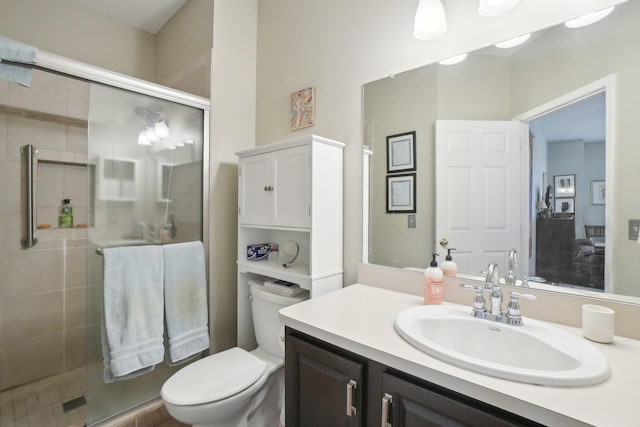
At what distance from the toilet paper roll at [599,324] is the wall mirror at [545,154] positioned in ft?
0.46

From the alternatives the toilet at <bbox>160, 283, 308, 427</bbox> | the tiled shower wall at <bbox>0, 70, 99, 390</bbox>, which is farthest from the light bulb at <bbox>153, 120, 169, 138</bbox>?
the toilet at <bbox>160, 283, 308, 427</bbox>

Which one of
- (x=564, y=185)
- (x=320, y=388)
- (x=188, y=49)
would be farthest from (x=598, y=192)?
(x=188, y=49)

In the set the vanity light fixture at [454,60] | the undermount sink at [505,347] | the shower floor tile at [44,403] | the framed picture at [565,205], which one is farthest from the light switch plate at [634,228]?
the shower floor tile at [44,403]

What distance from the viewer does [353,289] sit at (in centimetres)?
137

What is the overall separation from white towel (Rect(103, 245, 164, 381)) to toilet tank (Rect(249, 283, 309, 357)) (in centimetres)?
50

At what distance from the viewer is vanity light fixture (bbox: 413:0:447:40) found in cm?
117

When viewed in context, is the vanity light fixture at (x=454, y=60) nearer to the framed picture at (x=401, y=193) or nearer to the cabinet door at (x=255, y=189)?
the framed picture at (x=401, y=193)

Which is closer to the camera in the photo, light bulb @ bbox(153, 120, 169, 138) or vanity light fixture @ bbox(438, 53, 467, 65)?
vanity light fixture @ bbox(438, 53, 467, 65)

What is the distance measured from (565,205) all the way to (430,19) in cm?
88

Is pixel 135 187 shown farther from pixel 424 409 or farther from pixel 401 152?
pixel 424 409

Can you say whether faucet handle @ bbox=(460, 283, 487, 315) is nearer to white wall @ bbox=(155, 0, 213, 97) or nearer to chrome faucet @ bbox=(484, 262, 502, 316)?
chrome faucet @ bbox=(484, 262, 502, 316)

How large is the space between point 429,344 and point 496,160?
78 centimetres

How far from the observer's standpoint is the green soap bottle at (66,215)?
199 cm

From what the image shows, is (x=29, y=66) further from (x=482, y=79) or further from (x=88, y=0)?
(x=482, y=79)
